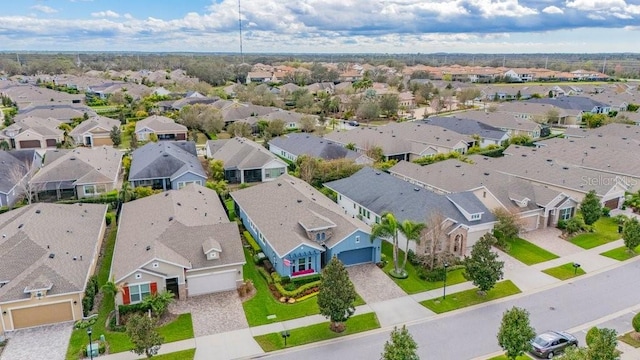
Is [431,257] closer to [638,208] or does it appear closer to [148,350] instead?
[148,350]

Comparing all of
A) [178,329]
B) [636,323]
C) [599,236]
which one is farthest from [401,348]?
[599,236]

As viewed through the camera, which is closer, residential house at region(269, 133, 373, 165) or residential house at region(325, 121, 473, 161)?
residential house at region(269, 133, 373, 165)

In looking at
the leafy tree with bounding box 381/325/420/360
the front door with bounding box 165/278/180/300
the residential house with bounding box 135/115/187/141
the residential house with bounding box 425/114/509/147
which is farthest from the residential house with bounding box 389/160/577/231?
the residential house with bounding box 135/115/187/141

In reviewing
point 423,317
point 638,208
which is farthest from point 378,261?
point 638,208

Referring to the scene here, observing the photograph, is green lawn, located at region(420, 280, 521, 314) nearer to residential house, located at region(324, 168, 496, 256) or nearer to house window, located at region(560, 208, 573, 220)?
residential house, located at region(324, 168, 496, 256)

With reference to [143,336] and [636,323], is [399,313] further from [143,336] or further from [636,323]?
[143,336]

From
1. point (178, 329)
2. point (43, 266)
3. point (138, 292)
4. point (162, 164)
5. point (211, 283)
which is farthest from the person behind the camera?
point (162, 164)
